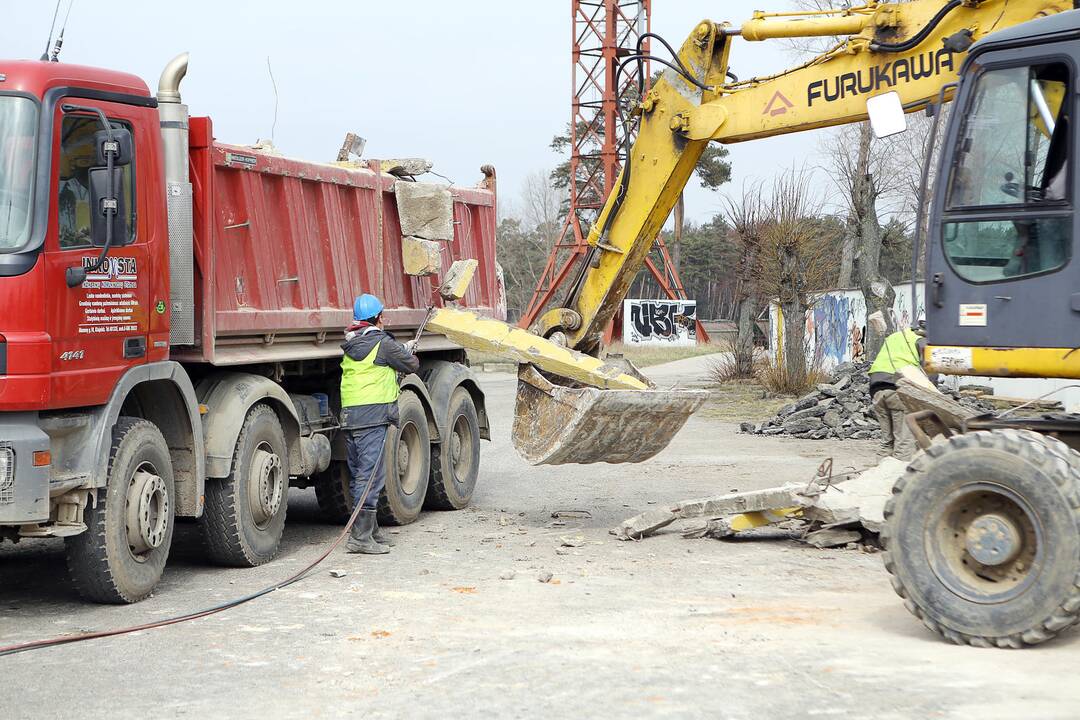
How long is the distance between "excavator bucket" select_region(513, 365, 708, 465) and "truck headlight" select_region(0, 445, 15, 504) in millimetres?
Answer: 4028

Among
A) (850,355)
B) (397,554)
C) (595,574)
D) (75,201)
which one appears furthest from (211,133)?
(850,355)

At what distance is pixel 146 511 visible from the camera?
712cm

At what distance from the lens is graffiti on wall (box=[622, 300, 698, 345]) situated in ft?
148

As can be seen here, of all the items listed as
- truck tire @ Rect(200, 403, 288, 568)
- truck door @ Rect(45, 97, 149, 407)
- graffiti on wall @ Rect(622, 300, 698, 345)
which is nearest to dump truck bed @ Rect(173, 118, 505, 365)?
truck tire @ Rect(200, 403, 288, 568)

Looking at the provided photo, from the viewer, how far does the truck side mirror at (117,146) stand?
21.6 feet

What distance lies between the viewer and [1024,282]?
6.28 meters

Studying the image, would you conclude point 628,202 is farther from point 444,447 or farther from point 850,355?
point 850,355

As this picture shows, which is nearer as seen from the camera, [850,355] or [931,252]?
[931,252]

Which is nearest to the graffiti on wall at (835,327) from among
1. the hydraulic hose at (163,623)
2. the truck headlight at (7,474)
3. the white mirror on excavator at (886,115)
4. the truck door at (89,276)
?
the white mirror on excavator at (886,115)

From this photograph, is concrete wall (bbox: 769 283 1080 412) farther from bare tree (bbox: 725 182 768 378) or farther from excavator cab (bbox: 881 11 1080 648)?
excavator cab (bbox: 881 11 1080 648)

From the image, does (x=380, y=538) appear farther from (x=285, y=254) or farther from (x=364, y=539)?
(x=285, y=254)

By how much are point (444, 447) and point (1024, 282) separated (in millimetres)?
5859

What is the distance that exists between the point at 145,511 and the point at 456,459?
4.52 meters

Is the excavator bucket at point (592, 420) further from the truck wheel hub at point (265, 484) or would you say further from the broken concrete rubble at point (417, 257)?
the truck wheel hub at point (265, 484)
